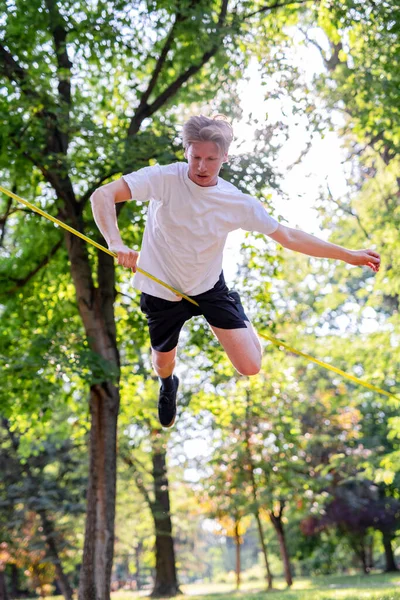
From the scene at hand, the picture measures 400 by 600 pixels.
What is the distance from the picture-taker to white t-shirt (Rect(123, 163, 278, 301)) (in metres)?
4.45

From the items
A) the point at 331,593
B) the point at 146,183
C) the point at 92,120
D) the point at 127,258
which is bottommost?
the point at 331,593

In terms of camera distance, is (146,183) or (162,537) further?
(162,537)

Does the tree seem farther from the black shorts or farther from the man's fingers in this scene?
the man's fingers

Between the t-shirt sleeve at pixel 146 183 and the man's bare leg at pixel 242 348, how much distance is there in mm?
1064

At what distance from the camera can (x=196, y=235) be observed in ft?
15.0

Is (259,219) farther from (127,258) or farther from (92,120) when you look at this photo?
(92,120)

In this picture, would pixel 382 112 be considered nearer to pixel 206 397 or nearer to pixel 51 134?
pixel 51 134

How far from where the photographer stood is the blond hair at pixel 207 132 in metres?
4.09

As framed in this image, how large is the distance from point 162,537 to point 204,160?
16.1 m

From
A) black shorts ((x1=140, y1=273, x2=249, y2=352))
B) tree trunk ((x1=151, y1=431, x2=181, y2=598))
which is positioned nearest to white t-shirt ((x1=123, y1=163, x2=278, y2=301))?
black shorts ((x1=140, y1=273, x2=249, y2=352))

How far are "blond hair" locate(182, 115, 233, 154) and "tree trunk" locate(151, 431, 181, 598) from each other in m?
14.2

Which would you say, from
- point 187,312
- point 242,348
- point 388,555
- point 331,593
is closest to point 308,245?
point 242,348

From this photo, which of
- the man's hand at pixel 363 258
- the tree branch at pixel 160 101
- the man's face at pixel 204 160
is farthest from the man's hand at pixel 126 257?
the tree branch at pixel 160 101

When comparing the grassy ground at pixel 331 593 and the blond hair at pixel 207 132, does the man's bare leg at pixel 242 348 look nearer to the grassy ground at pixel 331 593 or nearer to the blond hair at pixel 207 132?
the blond hair at pixel 207 132
